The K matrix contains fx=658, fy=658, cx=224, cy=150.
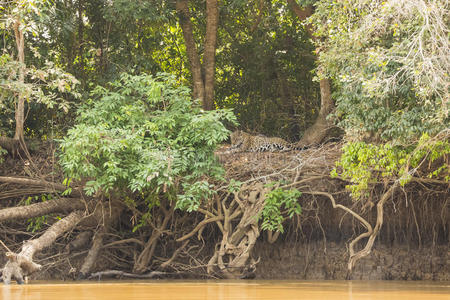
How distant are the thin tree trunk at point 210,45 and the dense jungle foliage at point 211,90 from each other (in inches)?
1.0

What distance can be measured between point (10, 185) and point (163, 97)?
361 cm

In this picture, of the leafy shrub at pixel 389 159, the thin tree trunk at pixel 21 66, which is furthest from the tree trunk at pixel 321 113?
the thin tree trunk at pixel 21 66

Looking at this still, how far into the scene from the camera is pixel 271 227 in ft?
35.9

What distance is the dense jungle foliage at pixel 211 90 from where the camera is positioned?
28.1 ft

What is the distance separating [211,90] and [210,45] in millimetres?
927

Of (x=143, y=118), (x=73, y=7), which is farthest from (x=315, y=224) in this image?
(x=73, y=7)

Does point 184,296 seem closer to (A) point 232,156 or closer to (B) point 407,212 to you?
(A) point 232,156

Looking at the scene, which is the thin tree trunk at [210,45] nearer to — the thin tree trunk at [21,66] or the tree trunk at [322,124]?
the tree trunk at [322,124]

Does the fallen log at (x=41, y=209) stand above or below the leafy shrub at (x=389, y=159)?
below

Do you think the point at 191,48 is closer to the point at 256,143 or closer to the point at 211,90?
the point at 211,90

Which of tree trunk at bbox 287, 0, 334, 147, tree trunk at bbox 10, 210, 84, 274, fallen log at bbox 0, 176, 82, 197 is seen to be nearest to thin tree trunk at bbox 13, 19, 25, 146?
fallen log at bbox 0, 176, 82, 197

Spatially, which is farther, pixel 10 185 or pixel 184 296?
pixel 10 185

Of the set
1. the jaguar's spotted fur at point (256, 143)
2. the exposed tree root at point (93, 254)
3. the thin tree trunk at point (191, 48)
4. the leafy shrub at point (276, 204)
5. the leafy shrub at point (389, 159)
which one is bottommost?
the exposed tree root at point (93, 254)

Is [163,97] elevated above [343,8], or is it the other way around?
[343,8]
